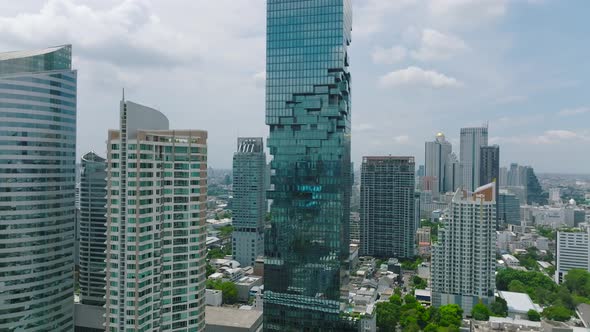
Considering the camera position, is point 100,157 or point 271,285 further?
point 100,157

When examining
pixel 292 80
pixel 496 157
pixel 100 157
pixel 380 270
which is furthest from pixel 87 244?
pixel 496 157

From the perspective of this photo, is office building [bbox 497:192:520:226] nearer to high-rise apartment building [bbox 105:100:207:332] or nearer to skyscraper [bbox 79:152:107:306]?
skyscraper [bbox 79:152:107:306]

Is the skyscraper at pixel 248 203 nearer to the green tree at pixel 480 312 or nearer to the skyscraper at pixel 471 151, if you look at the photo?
the green tree at pixel 480 312

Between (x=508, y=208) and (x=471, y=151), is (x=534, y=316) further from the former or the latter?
(x=471, y=151)

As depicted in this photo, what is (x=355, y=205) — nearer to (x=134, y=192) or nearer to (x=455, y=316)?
(x=455, y=316)

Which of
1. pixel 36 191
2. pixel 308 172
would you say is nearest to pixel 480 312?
pixel 308 172

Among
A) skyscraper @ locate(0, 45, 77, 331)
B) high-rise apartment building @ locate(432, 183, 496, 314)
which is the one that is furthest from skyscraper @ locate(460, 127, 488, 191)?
skyscraper @ locate(0, 45, 77, 331)
